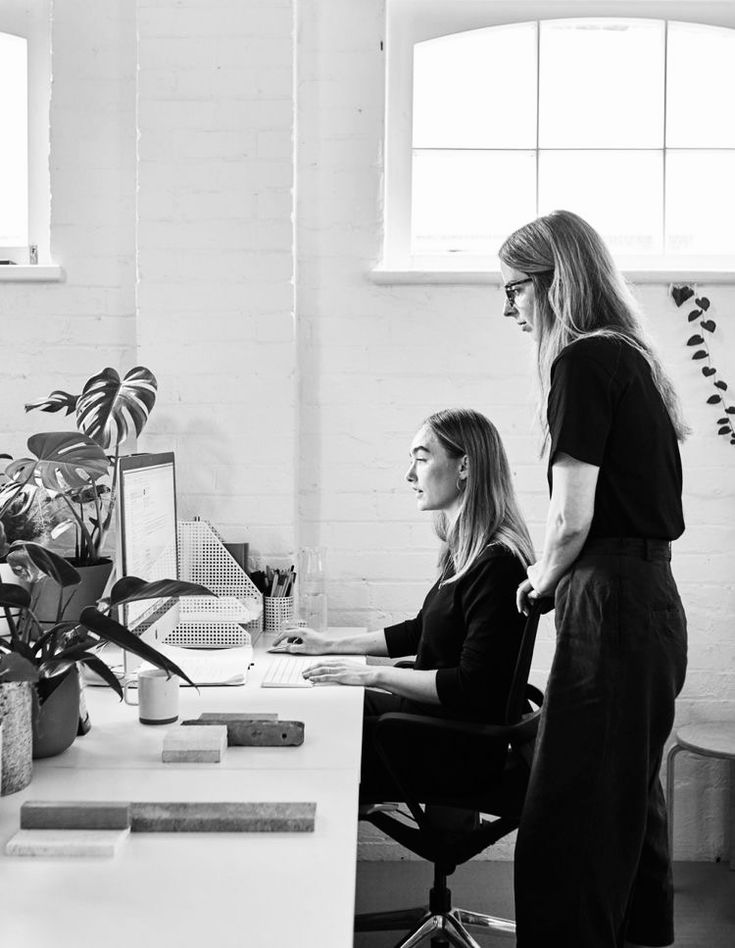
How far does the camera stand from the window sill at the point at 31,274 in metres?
3.37

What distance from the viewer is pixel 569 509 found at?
2.03 meters

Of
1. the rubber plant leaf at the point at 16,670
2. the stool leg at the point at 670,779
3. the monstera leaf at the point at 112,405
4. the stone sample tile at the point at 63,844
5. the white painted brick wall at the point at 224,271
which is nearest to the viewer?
the stone sample tile at the point at 63,844

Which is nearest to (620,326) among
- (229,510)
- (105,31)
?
(229,510)

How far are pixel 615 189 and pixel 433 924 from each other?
232cm

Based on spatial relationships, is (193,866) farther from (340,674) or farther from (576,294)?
(576,294)

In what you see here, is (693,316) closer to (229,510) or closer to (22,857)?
(229,510)

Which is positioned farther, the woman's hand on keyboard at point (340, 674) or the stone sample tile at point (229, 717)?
the woman's hand on keyboard at point (340, 674)

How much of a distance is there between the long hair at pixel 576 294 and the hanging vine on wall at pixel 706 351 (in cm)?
117

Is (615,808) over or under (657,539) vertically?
under

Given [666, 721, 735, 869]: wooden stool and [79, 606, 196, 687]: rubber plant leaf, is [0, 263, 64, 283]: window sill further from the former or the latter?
[666, 721, 735, 869]: wooden stool

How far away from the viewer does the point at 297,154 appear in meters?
3.38

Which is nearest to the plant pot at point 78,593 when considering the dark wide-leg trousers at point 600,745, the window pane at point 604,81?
the dark wide-leg trousers at point 600,745

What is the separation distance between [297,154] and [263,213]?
0.28 m

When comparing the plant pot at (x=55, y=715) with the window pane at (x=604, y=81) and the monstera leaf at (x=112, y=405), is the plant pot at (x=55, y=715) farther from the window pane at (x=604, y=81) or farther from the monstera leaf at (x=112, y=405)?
the window pane at (x=604, y=81)
